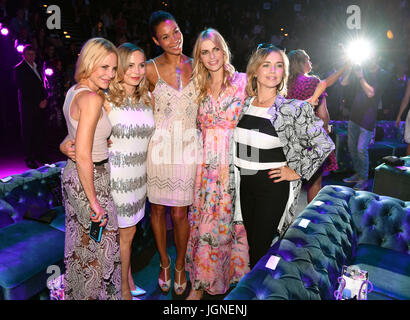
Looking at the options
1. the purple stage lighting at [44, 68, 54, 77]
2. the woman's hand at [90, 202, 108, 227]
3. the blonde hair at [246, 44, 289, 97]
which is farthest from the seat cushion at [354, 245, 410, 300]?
the purple stage lighting at [44, 68, 54, 77]

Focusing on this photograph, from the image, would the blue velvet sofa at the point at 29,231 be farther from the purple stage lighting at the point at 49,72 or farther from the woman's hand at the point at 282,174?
the purple stage lighting at the point at 49,72

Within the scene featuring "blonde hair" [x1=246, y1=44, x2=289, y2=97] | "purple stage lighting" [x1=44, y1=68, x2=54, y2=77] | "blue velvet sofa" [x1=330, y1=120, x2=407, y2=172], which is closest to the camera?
"blonde hair" [x1=246, y1=44, x2=289, y2=97]

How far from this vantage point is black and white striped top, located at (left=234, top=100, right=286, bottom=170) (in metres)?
1.92

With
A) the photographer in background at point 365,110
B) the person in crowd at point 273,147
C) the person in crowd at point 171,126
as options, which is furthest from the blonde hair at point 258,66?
the photographer in background at point 365,110

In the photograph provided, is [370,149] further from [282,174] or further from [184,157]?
[184,157]

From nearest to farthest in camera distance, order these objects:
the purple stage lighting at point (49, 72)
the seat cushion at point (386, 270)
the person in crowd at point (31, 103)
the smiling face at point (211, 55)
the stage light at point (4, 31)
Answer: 1. the seat cushion at point (386, 270)
2. the smiling face at point (211, 55)
3. the person in crowd at point (31, 103)
4. the purple stage lighting at point (49, 72)
5. the stage light at point (4, 31)

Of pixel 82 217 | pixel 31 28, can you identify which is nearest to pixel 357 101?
pixel 82 217

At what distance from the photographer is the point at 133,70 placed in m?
1.95

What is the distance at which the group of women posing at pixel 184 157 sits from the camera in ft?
5.46

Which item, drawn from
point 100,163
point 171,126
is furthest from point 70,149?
point 171,126

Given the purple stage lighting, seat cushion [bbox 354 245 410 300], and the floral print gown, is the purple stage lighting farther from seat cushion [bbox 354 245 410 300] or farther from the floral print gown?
seat cushion [bbox 354 245 410 300]

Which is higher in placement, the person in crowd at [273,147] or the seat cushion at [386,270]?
the person in crowd at [273,147]

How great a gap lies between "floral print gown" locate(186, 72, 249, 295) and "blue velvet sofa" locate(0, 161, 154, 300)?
0.71m
